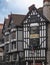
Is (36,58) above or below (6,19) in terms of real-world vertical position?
below

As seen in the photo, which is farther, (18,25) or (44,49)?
(18,25)

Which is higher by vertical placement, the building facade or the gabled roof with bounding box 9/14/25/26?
the gabled roof with bounding box 9/14/25/26

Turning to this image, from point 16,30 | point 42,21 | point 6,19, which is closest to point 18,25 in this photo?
point 16,30

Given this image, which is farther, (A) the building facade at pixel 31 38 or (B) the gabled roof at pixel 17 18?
(B) the gabled roof at pixel 17 18

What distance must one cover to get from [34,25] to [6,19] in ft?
59.7

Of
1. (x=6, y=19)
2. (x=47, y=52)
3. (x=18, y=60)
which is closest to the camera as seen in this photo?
(x=47, y=52)

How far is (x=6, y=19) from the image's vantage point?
75812mm

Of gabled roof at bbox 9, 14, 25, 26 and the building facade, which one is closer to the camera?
the building facade

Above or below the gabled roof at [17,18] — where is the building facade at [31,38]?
below

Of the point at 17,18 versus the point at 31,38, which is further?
the point at 17,18

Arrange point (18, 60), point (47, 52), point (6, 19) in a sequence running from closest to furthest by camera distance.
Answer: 1. point (47, 52)
2. point (18, 60)
3. point (6, 19)

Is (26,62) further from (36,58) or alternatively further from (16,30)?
(16,30)

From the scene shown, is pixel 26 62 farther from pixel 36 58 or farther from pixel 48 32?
pixel 48 32

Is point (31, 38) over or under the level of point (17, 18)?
under
